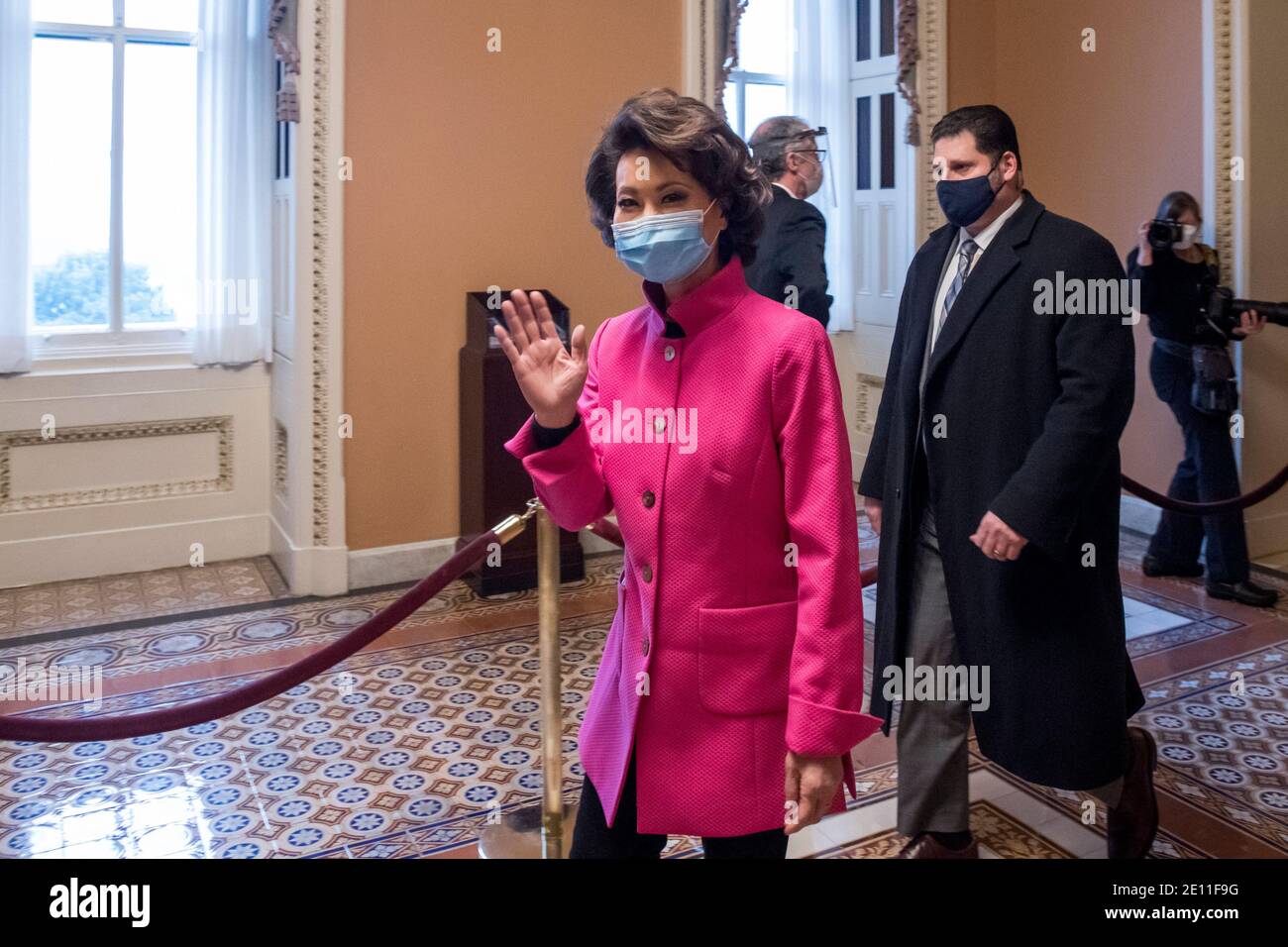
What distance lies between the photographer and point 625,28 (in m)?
6.26

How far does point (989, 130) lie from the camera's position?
2.99 m

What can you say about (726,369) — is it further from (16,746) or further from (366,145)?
(366,145)

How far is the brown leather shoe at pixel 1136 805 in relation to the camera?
9.75 ft

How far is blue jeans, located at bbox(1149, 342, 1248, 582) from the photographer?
554cm

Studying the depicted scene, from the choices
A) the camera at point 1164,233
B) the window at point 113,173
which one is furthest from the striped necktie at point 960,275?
the window at point 113,173

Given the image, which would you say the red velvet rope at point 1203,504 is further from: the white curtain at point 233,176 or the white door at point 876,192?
the white curtain at point 233,176

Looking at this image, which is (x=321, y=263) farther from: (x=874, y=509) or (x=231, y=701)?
(x=231, y=701)

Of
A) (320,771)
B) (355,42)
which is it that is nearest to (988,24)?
(355,42)

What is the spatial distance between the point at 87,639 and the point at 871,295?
5161 millimetres

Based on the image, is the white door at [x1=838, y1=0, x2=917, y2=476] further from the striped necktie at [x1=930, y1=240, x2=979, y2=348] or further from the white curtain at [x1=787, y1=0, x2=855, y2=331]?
the striped necktie at [x1=930, y1=240, x2=979, y2=348]

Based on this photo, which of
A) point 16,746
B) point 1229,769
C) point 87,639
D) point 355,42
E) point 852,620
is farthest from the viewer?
point 355,42

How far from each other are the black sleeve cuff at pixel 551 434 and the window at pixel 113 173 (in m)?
4.89

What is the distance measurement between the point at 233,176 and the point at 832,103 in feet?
12.7

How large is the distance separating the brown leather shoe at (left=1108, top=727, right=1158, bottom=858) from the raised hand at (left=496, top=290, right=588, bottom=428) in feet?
6.50
